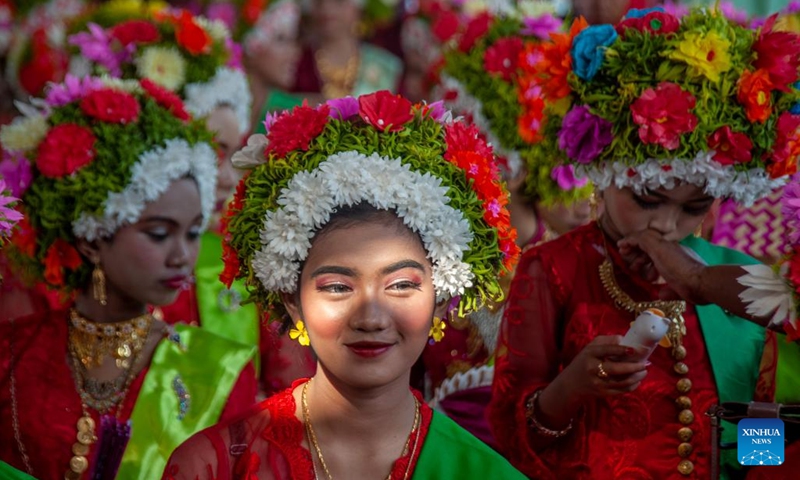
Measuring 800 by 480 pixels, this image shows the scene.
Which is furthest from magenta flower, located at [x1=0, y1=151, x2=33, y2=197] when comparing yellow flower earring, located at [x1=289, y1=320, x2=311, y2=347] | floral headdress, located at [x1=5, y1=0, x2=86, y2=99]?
floral headdress, located at [x1=5, y1=0, x2=86, y2=99]

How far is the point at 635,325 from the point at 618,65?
723 millimetres

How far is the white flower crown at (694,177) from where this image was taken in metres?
3.14

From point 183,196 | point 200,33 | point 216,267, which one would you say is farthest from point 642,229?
point 200,33

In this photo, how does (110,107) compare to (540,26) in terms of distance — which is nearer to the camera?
(110,107)

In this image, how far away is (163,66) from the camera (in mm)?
5484

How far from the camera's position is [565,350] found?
3.33m

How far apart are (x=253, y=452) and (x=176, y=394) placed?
95 centimetres

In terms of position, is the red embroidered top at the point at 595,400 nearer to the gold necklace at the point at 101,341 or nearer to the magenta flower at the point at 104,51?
the gold necklace at the point at 101,341

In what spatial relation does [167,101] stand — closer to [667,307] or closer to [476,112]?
[476,112]

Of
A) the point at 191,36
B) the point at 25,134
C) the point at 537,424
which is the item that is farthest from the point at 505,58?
the point at 537,424

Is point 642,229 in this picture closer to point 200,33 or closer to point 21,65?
point 200,33

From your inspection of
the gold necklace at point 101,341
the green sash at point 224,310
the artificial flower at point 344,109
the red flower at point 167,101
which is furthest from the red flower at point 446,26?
the artificial flower at point 344,109

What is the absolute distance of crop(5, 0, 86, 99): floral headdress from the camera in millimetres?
8164

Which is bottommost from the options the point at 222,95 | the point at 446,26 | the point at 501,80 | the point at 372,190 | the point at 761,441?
the point at 761,441
